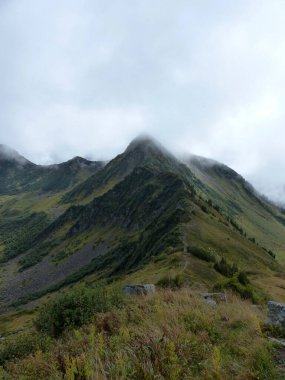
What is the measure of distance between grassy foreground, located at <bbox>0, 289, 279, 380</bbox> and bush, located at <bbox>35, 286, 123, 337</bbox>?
288 cm

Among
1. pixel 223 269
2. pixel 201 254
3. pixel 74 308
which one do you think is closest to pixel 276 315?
pixel 74 308

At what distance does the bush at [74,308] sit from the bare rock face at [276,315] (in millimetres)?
6485

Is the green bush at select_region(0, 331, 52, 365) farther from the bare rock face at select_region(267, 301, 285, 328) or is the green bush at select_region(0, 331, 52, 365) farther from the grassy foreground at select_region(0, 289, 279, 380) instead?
the bare rock face at select_region(267, 301, 285, 328)

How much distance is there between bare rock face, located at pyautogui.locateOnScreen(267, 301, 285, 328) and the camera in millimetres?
12234

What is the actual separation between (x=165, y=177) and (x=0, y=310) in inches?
3419

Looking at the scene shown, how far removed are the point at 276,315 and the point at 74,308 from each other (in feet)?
28.7

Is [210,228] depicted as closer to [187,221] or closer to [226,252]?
[187,221]

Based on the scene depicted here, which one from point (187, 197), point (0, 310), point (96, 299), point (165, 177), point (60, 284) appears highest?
point (165, 177)

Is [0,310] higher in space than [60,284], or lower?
lower

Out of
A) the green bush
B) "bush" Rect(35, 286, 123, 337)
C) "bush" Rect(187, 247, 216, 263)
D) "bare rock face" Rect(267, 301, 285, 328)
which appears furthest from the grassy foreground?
"bush" Rect(187, 247, 216, 263)

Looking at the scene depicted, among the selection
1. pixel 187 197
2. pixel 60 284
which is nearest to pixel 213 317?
pixel 187 197

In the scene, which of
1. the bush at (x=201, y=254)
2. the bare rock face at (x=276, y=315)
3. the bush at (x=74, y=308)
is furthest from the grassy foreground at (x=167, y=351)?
the bush at (x=201, y=254)

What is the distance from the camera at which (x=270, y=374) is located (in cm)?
834

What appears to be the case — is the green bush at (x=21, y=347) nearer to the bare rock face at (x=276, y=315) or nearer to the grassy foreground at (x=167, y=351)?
the grassy foreground at (x=167, y=351)
